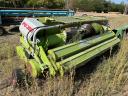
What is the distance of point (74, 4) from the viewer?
44250 mm

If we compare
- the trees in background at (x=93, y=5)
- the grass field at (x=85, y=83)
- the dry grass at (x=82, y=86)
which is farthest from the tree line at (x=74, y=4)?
the dry grass at (x=82, y=86)

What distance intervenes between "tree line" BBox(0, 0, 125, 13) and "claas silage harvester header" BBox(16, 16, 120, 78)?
963 inches

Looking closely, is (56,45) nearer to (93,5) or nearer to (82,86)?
(82,86)

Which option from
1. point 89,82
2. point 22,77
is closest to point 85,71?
point 89,82

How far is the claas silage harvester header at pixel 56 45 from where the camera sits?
13.9 feet

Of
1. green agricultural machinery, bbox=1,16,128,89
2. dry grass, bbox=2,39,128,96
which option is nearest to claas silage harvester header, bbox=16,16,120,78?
green agricultural machinery, bbox=1,16,128,89

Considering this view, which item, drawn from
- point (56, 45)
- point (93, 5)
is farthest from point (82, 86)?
point (93, 5)

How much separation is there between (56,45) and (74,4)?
40.1 meters

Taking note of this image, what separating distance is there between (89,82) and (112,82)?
0.41 m

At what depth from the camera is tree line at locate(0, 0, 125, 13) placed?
103ft

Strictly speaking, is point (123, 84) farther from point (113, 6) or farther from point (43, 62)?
point (113, 6)

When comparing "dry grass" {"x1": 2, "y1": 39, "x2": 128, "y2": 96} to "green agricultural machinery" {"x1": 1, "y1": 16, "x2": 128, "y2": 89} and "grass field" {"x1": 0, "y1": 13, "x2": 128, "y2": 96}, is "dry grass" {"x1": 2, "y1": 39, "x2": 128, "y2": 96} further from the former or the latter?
"green agricultural machinery" {"x1": 1, "y1": 16, "x2": 128, "y2": 89}

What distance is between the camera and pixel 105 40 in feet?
20.2

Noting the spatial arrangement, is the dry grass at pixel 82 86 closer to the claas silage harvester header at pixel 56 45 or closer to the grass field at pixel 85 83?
the grass field at pixel 85 83
